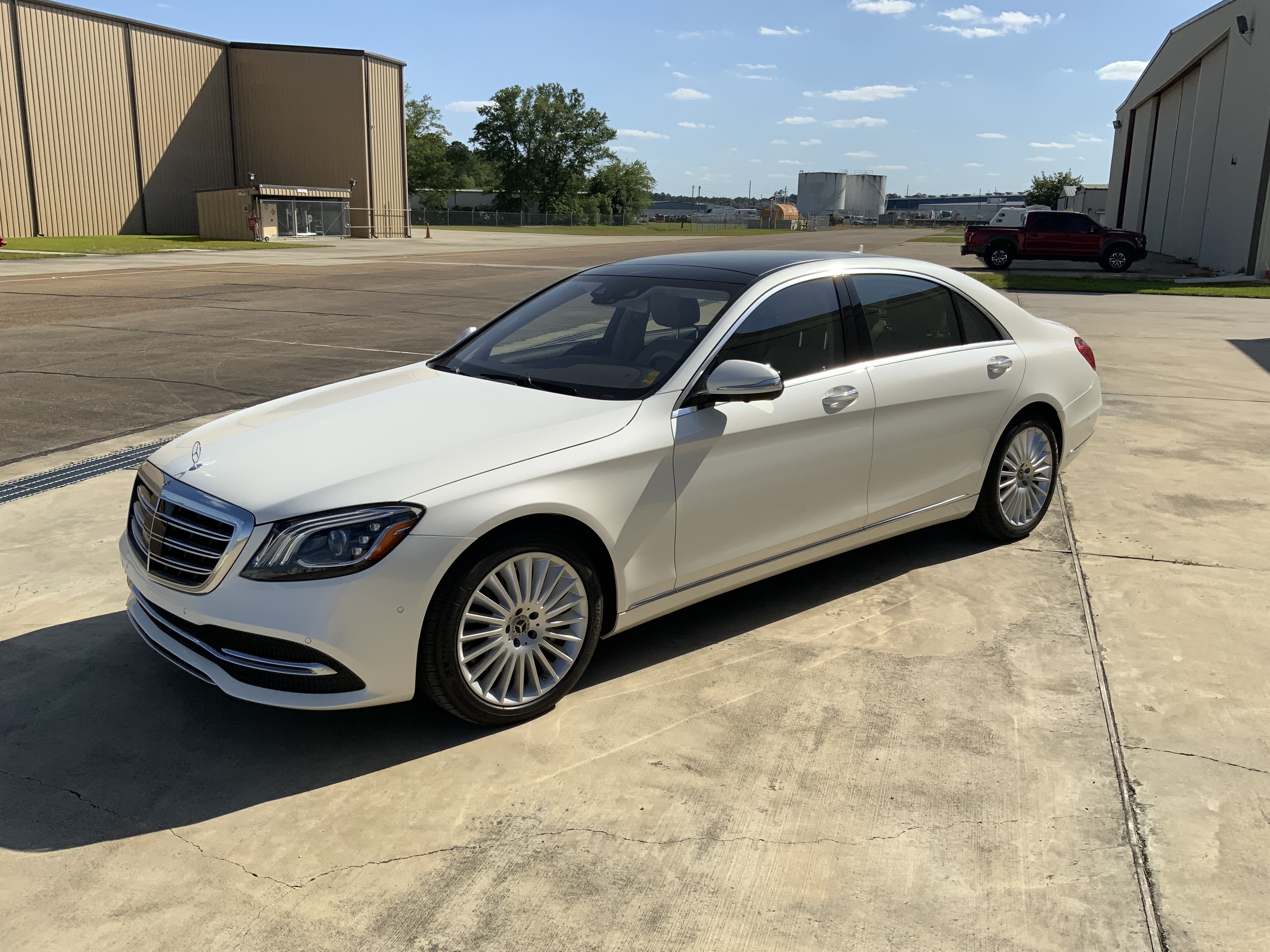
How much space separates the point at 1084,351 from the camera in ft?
20.2

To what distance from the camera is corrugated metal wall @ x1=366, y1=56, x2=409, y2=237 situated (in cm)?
5584

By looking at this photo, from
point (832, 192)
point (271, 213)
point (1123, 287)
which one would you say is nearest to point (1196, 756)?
point (1123, 287)

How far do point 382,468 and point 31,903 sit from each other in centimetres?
156

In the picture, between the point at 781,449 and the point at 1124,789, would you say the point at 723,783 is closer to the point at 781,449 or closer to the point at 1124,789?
the point at 1124,789

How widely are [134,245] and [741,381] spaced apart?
42.7 metres

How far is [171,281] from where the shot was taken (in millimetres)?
23031

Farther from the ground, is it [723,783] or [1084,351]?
[1084,351]

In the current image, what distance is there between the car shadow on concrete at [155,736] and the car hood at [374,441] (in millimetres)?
848

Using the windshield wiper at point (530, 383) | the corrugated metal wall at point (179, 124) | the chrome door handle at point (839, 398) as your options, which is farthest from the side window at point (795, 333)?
the corrugated metal wall at point (179, 124)

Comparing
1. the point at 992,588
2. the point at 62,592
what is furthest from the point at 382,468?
the point at 992,588

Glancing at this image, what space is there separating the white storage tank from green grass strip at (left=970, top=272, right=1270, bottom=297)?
108 metres

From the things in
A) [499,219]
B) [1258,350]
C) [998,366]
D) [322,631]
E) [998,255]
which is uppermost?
[499,219]

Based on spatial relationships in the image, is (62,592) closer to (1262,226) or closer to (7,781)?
(7,781)

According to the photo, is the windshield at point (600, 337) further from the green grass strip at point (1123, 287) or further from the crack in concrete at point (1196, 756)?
the green grass strip at point (1123, 287)
